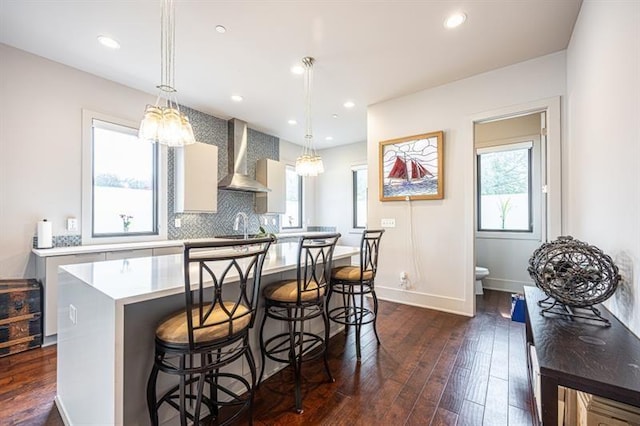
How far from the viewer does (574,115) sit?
2396 millimetres

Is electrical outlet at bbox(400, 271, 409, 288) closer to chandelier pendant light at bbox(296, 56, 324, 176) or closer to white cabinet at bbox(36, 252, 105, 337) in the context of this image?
chandelier pendant light at bbox(296, 56, 324, 176)

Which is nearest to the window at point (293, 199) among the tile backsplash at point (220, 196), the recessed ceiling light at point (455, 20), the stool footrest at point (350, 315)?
the tile backsplash at point (220, 196)

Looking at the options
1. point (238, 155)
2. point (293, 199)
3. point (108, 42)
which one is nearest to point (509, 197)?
point (293, 199)

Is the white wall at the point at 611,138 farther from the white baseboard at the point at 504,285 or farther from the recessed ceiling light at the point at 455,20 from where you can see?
the white baseboard at the point at 504,285

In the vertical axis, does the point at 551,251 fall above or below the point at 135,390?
above

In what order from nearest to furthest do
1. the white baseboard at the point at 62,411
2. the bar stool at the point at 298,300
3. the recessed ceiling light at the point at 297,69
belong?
the white baseboard at the point at 62,411, the bar stool at the point at 298,300, the recessed ceiling light at the point at 297,69

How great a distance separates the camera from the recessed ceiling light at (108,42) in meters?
2.51

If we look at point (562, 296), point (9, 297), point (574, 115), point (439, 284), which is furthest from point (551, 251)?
point (9, 297)

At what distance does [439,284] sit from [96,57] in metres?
4.62

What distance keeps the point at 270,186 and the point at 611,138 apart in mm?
4444

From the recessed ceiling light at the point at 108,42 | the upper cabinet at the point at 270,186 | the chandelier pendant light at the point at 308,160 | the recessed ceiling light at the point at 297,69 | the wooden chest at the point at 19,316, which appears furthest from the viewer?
the upper cabinet at the point at 270,186

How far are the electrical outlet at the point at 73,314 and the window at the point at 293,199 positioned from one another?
455cm

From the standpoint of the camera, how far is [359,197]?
6.07m

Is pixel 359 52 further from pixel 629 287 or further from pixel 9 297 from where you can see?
pixel 9 297
